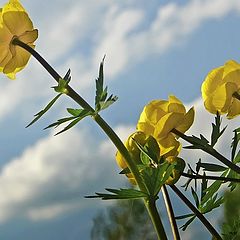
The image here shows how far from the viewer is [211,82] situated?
49 cm

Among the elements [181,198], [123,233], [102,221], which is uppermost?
[102,221]

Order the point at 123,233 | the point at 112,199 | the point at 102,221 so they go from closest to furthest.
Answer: the point at 112,199, the point at 123,233, the point at 102,221

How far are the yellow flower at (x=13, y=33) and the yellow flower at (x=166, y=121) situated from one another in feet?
0.33

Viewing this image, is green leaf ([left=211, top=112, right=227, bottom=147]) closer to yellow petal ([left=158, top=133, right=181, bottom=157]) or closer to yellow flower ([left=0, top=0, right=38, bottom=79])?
yellow petal ([left=158, top=133, right=181, bottom=157])

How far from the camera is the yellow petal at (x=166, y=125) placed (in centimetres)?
46

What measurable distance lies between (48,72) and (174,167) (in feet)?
0.35

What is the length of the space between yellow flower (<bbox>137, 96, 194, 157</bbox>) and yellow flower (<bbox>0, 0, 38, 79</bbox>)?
0.10 metres

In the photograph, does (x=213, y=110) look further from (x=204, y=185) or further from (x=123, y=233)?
(x=123, y=233)

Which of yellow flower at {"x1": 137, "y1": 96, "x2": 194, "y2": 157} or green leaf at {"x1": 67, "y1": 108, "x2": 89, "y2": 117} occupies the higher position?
green leaf at {"x1": 67, "y1": 108, "x2": 89, "y2": 117}

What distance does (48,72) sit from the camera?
44cm

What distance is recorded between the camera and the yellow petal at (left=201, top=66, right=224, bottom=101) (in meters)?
0.49

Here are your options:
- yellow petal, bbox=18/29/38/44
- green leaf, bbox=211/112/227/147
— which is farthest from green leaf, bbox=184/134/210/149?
yellow petal, bbox=18/29/38/44

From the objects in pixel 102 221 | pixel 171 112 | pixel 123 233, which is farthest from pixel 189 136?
pixel 102 221

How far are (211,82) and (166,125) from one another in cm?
6
